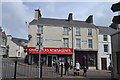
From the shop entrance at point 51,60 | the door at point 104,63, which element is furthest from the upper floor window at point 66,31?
the door at point 104,63

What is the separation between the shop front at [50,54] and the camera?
35.1 m

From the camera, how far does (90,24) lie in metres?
40.6

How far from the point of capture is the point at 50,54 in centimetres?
3572

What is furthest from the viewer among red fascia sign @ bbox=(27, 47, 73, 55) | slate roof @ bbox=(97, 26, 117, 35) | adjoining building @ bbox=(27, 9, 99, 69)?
slate roof @ bbox=(97, 26, 117, 35)

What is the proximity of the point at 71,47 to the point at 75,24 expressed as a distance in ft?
16.1

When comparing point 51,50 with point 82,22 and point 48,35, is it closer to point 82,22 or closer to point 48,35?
point 48,35

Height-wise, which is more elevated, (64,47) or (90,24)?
(90,24)

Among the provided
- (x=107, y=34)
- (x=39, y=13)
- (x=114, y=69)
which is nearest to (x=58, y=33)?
(x=39, y=13)

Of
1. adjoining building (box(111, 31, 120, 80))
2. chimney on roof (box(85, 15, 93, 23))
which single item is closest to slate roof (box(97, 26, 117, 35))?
chimney on roof (box(85, 15, 93, 23))

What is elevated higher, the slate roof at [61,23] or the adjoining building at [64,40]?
the slate roof at [61,23]

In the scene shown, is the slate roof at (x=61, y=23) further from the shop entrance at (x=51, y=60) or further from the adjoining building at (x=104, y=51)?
the shop entrance at (x=51, y=60)

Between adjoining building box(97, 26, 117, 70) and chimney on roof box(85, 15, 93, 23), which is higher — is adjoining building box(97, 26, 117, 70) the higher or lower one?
the lower one

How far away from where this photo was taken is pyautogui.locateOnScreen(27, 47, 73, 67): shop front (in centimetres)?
3512

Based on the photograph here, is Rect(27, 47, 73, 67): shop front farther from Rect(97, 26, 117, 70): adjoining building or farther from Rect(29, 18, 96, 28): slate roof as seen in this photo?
Rect(97, 26, 117, 70): adjoining building
